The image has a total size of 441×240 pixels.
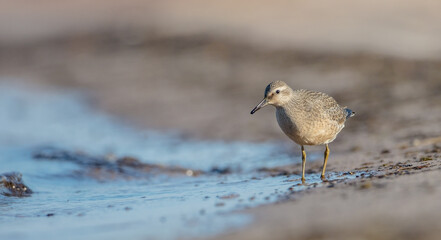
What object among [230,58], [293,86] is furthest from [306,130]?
[230,58]

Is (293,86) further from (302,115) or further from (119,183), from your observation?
(302,115)

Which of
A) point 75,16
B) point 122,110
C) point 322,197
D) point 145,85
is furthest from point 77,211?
point 75,16

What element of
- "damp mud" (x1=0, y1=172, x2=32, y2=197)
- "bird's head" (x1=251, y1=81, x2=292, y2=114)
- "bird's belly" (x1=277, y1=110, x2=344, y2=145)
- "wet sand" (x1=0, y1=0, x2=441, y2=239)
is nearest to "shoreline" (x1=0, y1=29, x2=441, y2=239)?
"wet sand" (x1=0, y1=0, x2=441, y2=239)

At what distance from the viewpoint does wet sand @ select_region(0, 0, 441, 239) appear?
495 centimetres

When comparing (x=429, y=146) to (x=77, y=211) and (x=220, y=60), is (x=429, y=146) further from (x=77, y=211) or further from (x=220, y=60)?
(x=220, y=60)

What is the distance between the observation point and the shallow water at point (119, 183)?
220 inches

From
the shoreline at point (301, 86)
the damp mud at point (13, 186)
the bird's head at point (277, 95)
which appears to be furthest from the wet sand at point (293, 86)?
the damp mud at point (13, 186)

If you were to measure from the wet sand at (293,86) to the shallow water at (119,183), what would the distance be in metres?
0.47

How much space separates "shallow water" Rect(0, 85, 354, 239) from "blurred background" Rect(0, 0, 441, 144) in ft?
2.71

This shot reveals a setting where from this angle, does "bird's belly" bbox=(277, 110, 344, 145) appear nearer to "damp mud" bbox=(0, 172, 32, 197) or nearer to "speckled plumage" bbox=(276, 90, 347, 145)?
"speckled plumage" bbox=(276, 90, 347, 145)

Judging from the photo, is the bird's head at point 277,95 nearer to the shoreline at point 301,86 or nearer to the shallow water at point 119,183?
the shallow water at point 119,183

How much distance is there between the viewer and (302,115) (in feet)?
25.5

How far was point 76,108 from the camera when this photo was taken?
50.4 ft

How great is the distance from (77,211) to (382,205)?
2.91 metres
